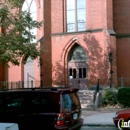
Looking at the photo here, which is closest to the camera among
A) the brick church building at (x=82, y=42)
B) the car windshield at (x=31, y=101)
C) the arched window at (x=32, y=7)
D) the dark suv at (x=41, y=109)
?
the dark suv at (x=41, y=109)

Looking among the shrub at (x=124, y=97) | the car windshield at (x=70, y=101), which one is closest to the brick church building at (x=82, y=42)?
the shrub at (x=124, y=97)

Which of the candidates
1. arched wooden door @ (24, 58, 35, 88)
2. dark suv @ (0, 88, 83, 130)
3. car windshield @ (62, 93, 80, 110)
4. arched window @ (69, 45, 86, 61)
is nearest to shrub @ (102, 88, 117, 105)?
arched window @ (69, 45, 86, 61)

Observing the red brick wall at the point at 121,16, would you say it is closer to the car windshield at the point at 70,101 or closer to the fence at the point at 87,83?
the fence at the point at 87,83

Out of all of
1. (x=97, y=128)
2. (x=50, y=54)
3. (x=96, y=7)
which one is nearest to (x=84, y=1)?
(x=96, y=7)

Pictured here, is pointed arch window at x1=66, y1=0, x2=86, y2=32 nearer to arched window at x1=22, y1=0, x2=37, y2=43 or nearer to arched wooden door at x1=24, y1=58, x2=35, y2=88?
arched window at x1=22, y1=0, x2=37, y2=43

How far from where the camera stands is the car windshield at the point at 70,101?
778 centimetres

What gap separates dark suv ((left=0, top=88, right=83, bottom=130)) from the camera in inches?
297

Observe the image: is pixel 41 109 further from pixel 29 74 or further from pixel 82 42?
pixel 29 74

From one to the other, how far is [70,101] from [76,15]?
56.1ft

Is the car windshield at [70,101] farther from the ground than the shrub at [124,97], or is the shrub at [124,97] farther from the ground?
the car windshield at [70,101]

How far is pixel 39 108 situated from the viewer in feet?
25.5

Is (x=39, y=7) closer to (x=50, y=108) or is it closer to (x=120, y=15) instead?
(x=120, y=15)

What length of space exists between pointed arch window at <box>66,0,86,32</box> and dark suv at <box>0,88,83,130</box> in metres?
16.3

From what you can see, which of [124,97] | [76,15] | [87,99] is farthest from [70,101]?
[76,15]
